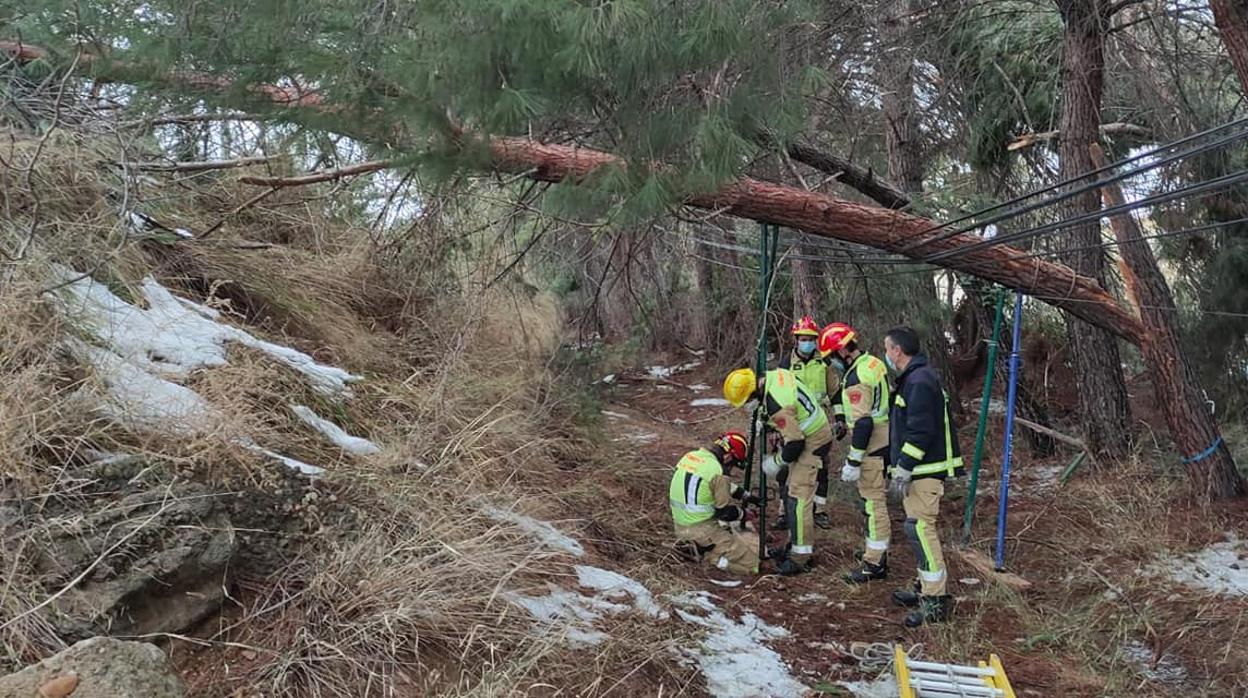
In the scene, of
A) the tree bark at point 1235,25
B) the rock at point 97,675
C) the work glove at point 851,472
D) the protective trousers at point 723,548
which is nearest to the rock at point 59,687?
the rock at point 97,675

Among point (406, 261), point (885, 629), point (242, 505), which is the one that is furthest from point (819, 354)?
point (242, 505)

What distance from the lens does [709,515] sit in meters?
5.74

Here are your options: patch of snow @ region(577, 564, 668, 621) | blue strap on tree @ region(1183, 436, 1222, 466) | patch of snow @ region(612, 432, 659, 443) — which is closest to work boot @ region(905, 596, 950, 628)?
patch of snow @ region(577, 564, 668, 621)

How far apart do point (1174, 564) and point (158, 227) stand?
23.4 ft

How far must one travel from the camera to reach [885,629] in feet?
16.2

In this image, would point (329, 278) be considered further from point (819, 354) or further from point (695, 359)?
point (695, 359)

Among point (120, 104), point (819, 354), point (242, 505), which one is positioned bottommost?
point (242, 505)

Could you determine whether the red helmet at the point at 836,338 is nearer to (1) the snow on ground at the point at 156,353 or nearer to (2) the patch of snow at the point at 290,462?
(1) the snow on ground at the point at 156,353

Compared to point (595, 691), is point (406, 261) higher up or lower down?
higher up

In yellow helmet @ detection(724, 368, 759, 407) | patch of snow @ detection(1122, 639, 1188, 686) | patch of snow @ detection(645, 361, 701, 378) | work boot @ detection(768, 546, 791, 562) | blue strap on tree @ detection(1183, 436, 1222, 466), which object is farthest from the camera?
patch of snow @ detection(645, 361, 701, 378)

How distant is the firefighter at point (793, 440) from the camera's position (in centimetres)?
580

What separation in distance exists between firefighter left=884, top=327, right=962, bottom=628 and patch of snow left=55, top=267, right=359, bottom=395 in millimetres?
3477

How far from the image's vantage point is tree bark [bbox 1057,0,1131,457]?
252 inches

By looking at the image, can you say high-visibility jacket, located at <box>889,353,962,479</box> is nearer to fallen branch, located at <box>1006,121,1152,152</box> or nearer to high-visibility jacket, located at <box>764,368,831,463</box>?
high-visibility jacket, located at <box>764,368,831,463</box>
